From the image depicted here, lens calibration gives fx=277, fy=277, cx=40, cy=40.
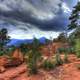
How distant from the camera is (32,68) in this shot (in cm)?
1430

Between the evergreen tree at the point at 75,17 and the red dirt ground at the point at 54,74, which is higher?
the evergreen tree at the point at 75,17

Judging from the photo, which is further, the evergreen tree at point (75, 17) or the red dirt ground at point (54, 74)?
the evergreen tree at point (75, 17)

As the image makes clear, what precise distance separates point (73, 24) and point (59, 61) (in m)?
27.1

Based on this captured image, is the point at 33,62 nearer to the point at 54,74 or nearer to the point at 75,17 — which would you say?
the point at 54,74

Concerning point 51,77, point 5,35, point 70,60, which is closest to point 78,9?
point 5,35

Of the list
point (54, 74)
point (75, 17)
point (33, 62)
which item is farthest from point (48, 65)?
point (75, 17)

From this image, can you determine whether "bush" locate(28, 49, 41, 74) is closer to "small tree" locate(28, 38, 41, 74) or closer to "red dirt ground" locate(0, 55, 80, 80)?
"small tree" locate(28, 38, 41, 74)

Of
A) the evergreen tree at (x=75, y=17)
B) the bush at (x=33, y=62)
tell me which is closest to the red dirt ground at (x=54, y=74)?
the bush at (x=33, y=62)

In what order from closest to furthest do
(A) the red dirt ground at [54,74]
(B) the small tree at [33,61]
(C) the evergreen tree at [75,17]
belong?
1. (A) the red dirt ground at [54,74]
2. (B) the small tree at [33,61]
3. (C) the evergreen tree at [75,17]

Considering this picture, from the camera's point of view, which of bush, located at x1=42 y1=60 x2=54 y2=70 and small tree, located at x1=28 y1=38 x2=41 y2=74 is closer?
small tree, located at x1=28 y1=38 x2=41 y2=74

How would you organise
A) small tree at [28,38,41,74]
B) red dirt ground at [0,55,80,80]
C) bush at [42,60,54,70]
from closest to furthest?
red dirt ground at [0,55,80,80], small tree at [28,38,41,74], bush at [42,60,54,70]

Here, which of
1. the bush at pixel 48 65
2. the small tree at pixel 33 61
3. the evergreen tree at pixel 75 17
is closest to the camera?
the small tree at pixel 33 61

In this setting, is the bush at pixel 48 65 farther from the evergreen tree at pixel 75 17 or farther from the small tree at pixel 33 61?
the evergreen tree at pixel 75 17

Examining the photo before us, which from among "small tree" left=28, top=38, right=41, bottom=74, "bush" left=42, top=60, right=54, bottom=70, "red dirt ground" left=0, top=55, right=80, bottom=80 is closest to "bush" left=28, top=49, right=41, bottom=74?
"small tree" left=28, top=38, right=41, bottom=74
